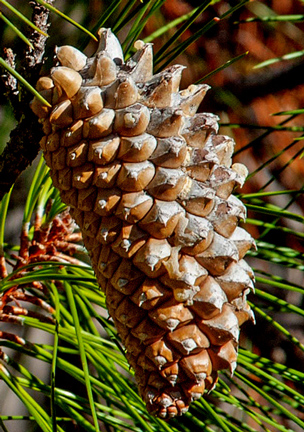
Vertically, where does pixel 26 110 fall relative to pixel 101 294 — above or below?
above

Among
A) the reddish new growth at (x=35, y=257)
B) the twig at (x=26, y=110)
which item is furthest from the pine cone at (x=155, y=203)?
the reddish new growth at (x=35, y=257)

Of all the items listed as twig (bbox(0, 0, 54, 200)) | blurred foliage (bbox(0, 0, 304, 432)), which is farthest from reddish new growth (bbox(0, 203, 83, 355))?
twig (bbox(0, 0, 54, 200))

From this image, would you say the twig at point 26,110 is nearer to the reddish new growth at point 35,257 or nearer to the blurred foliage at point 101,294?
the blurred foliage at point 101,294

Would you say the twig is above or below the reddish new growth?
above

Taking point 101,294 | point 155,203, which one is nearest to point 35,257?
point 101,294

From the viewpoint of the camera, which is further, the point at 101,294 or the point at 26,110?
the point at 101,294

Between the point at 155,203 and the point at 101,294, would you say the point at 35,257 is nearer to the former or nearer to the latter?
the point at 101,294

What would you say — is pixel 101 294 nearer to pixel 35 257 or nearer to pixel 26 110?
pixel 35 257

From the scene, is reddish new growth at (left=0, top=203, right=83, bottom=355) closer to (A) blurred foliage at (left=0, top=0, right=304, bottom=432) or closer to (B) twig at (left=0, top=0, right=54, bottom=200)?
(A) blurred foliage at (left=0, top=0, right=304, bottom=432)
